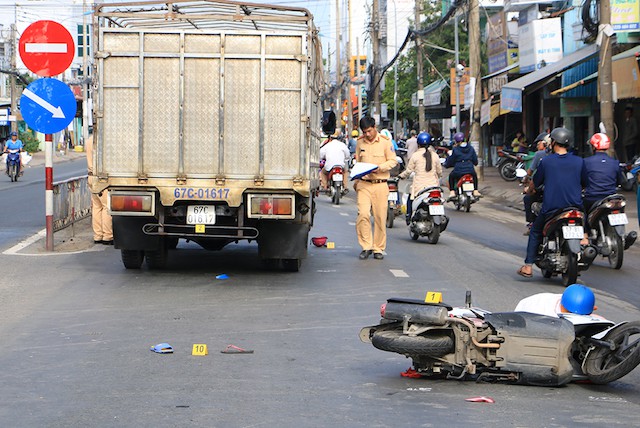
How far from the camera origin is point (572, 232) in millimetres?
12047

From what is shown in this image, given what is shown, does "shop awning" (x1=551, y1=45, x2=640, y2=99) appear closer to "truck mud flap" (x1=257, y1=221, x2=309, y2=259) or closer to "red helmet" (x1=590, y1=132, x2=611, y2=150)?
"red helmet" (x1=590, y1=132, x2=611, y2=150)

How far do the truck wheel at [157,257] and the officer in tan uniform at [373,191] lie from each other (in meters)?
2.79

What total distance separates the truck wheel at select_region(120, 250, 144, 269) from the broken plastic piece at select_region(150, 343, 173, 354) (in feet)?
16.2

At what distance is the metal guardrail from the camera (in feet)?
56.4

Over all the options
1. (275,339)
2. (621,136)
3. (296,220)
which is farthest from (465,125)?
(275,339)

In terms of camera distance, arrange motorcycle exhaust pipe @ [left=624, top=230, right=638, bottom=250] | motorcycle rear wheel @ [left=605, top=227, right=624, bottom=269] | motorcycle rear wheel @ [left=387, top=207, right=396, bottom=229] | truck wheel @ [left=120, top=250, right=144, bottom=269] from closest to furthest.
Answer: truck wheel @ [left=120, top=250, right=144, bottom=269], motorcycle rear wheel @ [left=605, top=227, right=624, bottom=269], motorcycle exhaust pipe @ [left=624, top=230, right=638, bottom=250], motorcycle rear wheel @ [left=387, top=207, right=396, bottom=229]

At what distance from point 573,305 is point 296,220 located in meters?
5.72

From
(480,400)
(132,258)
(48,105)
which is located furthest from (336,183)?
(480,400)

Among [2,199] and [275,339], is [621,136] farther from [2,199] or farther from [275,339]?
[275,339]

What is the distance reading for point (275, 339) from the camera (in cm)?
863

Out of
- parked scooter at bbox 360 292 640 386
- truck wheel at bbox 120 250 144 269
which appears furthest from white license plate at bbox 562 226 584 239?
parked scooter at bbox 360 292 640 386

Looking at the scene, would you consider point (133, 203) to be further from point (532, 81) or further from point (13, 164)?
point (13, 164)

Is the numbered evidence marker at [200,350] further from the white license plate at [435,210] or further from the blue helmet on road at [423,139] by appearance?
the blue helmet on road at [423,139]

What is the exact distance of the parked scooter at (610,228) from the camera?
13758 mm
